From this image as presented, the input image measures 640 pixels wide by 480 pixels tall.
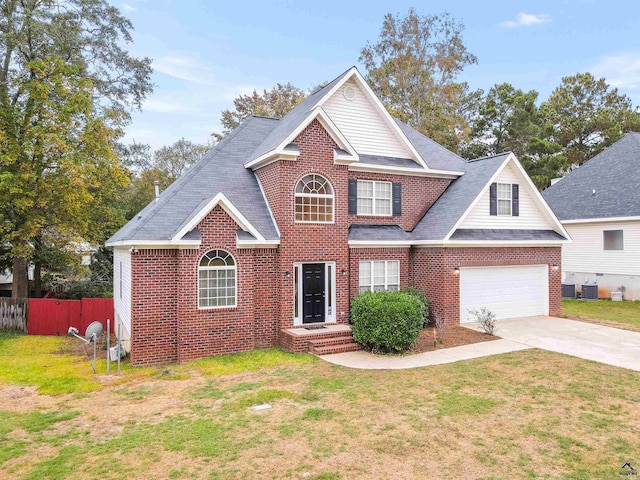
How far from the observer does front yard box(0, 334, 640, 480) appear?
20.6 feet

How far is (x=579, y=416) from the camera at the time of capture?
7.92 m

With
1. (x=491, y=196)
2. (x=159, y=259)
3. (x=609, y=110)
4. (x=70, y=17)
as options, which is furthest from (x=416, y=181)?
(x=609, y=110)

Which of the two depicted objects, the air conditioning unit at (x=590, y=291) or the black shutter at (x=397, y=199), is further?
the air conditioning unit at (x=590, y=291)

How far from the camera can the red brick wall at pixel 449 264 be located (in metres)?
15.7

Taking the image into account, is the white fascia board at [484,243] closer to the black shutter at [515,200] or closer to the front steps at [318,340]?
the black shutter at [515,200]

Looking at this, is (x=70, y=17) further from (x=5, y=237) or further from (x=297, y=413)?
(x=297, y=413)

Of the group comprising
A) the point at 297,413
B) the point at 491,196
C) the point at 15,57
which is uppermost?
the point at 15,57

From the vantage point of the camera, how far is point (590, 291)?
23.1 m

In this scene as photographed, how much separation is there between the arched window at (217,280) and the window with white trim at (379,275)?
4.87 metres

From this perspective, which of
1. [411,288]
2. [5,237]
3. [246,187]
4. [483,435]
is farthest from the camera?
[5,237]

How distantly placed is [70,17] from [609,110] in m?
45.4

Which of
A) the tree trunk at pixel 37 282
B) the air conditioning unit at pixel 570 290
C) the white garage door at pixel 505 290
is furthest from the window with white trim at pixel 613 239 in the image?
the tree trunk at pixel 37 282

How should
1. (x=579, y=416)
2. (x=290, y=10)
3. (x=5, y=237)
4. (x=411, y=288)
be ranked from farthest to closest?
(x=290, y=10), (x=5, y=237), (x=411, y=288), (x=579, y=416)

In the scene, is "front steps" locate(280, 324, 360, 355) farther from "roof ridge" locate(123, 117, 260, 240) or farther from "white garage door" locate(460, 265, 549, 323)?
"roof ridge" locate(123, 117, 260, 240)
